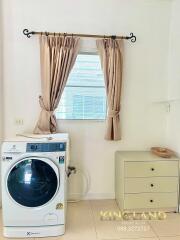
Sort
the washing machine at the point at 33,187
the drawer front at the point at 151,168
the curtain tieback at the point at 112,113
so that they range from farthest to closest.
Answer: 1. the curtain tieback at the point at 112,113
2. the drawer front at the point at 151,168
3. the washing machine at the point at 33,187

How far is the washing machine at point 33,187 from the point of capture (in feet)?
7.29

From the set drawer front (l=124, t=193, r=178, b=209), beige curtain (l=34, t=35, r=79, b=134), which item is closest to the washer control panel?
beige curtain (l=34, t=35, r=79, b=134)

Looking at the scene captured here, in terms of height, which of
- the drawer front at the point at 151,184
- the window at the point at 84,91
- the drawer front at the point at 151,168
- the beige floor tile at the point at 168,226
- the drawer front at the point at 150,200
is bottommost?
the beige floor tile at the point at 168,226

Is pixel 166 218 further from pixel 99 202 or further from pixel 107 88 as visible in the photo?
pixel 107 88

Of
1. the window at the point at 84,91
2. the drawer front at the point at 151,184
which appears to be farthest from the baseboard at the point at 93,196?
the window at the point at 84,91

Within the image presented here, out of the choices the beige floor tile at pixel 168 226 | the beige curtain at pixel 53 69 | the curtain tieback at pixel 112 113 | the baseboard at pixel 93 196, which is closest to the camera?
the beige floor tile at pixel 168 226

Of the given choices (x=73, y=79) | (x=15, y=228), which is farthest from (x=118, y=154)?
(x=15, y=228)

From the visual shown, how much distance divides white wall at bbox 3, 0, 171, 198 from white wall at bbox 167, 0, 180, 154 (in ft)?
0.30

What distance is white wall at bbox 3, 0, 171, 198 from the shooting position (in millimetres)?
2926

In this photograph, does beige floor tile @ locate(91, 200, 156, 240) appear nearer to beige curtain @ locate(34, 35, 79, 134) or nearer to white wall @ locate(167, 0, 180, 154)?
white wall @ locate(167, 0, 180, 154)

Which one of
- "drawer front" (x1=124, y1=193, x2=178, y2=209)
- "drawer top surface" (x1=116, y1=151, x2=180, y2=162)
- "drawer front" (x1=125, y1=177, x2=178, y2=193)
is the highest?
"drawer top surface" (x1=116, y1=151, x2=180, y2=162)

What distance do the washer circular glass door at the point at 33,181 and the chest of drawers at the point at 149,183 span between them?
0.91 metres

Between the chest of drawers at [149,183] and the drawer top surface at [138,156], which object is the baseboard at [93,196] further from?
the drawer top surface at [138,156]

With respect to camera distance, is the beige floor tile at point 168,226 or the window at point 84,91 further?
the window at point 84,91
